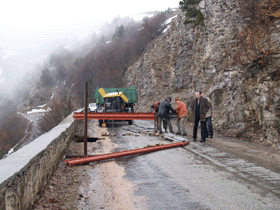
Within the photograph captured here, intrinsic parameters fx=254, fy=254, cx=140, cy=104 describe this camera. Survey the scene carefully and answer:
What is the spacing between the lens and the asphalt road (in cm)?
412

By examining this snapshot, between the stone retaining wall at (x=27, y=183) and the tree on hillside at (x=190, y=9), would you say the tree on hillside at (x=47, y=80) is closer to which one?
the tree on hillside at (x=190, y=9)

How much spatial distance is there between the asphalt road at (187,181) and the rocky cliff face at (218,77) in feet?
12.1

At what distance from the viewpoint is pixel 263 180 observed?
5043 mm

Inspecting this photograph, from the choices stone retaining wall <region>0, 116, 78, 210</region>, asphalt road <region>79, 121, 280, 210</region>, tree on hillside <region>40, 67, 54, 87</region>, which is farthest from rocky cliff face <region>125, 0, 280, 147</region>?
tree on hillside <region>40, 67, 54, 87</region>

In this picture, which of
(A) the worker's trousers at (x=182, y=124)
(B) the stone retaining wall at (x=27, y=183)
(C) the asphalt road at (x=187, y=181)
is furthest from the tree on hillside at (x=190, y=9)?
(B) the stone retaining wall at (x=27, y=183)

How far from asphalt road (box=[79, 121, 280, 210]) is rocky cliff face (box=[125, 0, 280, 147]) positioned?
12.1 feet

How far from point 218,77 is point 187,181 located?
14.2m

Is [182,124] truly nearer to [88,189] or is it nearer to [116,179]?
[116,179]

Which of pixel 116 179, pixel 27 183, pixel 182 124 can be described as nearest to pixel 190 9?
pixel 182 124

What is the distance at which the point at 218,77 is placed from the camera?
18.1m

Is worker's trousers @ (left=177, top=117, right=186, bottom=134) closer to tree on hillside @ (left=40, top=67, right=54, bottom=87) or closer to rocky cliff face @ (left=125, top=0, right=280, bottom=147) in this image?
rocky cliff face @ (left=125, top=0, right=280, bottom=147)

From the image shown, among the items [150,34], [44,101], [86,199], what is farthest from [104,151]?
[44,101]

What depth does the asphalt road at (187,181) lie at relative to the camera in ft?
13.5

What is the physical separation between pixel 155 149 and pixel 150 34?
2038 inches
